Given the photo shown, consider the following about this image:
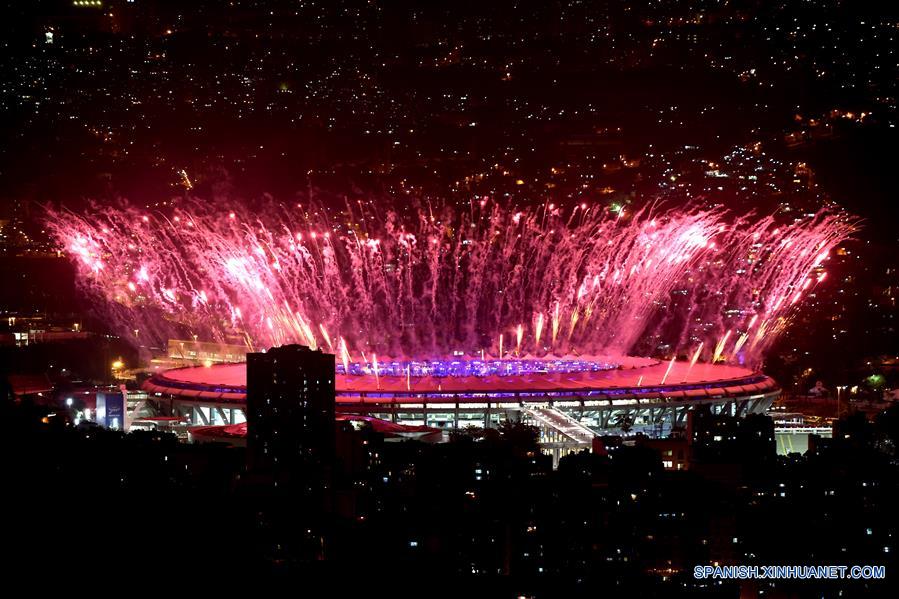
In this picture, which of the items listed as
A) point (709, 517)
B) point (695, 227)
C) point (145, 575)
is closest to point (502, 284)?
point (695, 227)

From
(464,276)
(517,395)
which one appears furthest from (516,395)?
(464,276)

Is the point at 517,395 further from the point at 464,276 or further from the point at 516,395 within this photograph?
the point at 464,276

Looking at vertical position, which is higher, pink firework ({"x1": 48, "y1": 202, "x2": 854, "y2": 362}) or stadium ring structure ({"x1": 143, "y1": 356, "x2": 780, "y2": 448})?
pink firework ({"x1": 48, "y1": 202, "x2": 854, "y2": 362})

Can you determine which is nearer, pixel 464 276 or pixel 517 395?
pixel 517 395

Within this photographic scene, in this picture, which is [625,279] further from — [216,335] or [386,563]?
[216,335]

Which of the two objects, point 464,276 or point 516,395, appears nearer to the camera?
point 516,395
